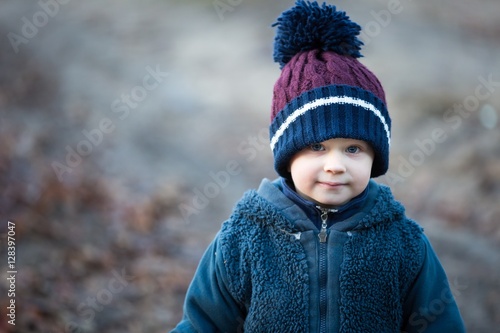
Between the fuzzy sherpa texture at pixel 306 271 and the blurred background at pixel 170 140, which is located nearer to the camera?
the fuzzy sherpa texture at pixel 306 271

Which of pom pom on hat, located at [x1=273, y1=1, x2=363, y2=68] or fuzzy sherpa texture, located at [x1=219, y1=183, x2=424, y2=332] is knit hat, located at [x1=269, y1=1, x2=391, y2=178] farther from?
fuzzy sherpa texture, located at [x1=219, y1=183, x2=424, y2=332]

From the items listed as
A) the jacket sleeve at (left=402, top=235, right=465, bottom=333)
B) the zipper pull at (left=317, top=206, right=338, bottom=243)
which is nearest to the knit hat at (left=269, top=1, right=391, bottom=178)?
the zipper pull at (left=317, top=206, right=338, bottom=243)

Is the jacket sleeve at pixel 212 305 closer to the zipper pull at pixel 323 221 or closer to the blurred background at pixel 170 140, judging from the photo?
the zipper pull at pixel 323 221

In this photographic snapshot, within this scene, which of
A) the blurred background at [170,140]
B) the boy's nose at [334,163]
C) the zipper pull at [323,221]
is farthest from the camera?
the blurred background at [170,140]

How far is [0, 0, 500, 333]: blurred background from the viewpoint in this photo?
454cm

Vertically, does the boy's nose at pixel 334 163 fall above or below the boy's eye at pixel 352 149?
below

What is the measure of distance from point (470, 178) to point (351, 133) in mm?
4256

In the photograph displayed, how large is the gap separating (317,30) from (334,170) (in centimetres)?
58

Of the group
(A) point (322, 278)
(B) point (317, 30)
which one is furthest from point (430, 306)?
(B) point (317, 30)

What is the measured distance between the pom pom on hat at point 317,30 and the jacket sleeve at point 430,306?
88 centimetres

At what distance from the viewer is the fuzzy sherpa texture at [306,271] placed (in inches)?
87.1

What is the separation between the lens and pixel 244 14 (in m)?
11.9

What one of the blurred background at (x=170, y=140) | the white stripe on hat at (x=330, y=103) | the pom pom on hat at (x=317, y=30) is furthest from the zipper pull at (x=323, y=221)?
the blurred background at (x=170, y=140)

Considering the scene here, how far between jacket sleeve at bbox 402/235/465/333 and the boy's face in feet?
1.32
